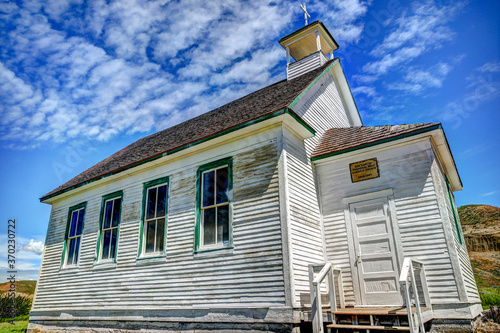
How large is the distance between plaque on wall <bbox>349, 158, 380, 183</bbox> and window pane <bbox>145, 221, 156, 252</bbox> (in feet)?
19.0

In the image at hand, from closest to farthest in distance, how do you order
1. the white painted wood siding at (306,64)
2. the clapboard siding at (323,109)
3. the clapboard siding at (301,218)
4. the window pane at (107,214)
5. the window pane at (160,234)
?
1. the clapboard siding at (301,218)
2. the window pane at (160,234)
3. the clapboard siding at (323,109)
4. the window pane at (107,214)
5. the white painted wood siding at (306,64)

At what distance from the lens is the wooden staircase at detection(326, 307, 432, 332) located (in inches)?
217

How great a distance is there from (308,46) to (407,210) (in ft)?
32.8

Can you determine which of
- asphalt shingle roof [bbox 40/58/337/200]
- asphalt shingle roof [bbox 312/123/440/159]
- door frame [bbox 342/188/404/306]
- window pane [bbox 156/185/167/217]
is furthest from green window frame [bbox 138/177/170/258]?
door frame [bbox 342/188/404/306]

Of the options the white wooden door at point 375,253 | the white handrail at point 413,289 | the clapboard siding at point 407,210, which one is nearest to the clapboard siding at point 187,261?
the clapboard siding at point 407,210

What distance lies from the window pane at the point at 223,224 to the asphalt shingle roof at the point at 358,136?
2.88 m

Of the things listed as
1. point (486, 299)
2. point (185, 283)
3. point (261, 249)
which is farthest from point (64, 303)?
point (486, 299)

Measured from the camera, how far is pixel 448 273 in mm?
6895

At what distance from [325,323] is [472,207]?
4244 centimetres

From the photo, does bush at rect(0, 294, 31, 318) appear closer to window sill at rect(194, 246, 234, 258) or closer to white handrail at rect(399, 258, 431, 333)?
window sill at rect(194, 246, 234, 258)

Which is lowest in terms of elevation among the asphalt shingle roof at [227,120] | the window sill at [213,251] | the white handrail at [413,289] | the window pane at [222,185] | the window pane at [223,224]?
the white handrail at [413,289]

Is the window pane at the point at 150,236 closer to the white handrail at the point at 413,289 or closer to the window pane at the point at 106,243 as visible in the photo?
the window pane at the point at 106,243

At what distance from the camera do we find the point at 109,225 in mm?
11211

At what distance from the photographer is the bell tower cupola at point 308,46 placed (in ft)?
44.5
